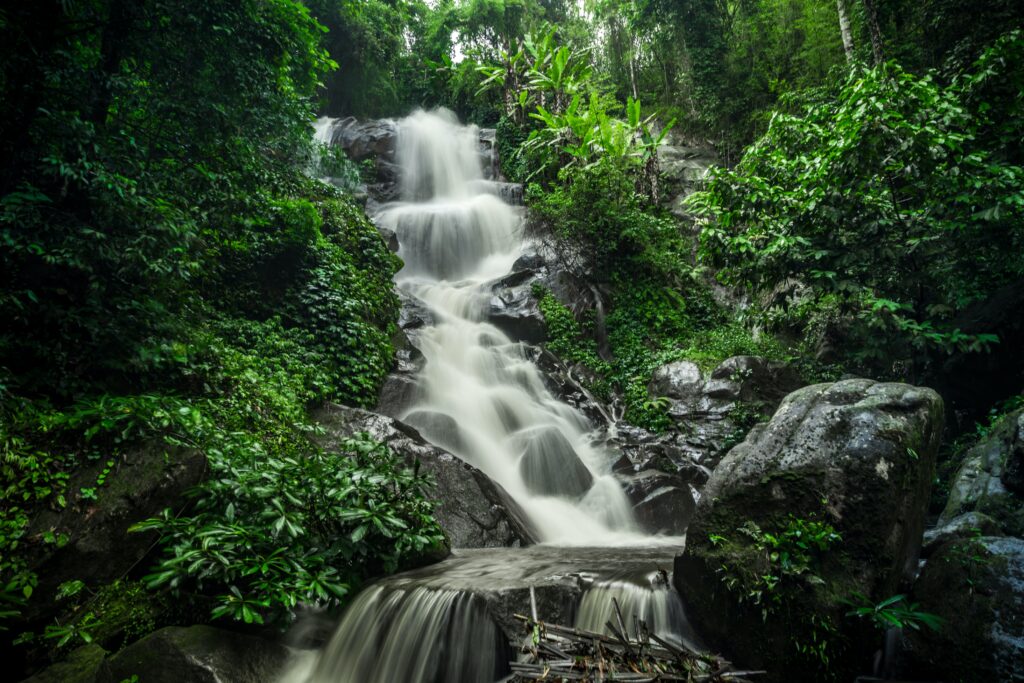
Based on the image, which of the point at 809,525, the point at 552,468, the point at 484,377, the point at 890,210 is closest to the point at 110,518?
the point at 809,525

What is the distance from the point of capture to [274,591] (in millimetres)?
3547

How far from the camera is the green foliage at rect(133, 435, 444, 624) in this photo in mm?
3600

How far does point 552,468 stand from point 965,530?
508cm

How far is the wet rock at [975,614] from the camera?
3264 millimetres

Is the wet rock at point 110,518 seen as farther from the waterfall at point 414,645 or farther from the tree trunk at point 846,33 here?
the tree trunk at point 846,33

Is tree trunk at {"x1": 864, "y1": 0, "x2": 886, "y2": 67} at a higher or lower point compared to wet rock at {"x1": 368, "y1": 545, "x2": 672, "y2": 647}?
higher

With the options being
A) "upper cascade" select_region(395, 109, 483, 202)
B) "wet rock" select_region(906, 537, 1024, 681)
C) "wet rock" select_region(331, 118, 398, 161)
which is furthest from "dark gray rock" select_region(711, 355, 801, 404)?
"wet rock" select_region(331, 118, 398, 161)

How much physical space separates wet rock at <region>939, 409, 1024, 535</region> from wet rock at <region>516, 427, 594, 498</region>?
176 inches

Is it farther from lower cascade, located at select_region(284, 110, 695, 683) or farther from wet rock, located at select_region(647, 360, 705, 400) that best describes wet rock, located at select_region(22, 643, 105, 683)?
wet rock, located at select_region(647, 360, 705, 400)

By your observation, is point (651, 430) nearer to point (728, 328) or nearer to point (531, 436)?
point (531, 436)

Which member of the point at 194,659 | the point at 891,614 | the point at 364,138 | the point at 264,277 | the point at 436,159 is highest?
the point at 364,138

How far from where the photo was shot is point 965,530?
4406 millimetres

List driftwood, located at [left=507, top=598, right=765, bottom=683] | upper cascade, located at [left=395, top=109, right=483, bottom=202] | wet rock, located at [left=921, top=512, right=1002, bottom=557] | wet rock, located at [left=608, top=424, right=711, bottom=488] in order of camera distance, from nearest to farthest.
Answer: driftwood, located at [left=507, top=598, right=765, bottom=683]
wet rock, located at [left=921, top=512, right=1002, bottom=557]
wet rock, located at [left=608, top=424, right=711, bottom=488]
upper cascade, located at [left=395, top=109, right=483, bottom=202]

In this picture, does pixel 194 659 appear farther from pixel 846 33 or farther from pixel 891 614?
→ pixel 846 33
